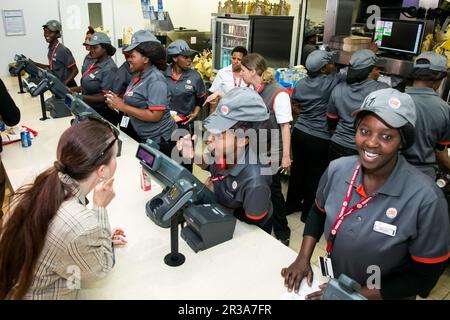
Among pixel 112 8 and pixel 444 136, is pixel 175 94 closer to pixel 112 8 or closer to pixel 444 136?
pixel 444 136

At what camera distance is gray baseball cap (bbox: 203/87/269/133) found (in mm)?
1859

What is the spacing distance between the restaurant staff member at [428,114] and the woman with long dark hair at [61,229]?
6.77 feet

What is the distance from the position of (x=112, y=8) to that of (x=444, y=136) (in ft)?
20.5

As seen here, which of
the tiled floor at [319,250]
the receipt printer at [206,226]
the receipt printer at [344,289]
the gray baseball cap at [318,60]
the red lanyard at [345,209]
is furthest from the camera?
the gray baseball cap at [318,60]

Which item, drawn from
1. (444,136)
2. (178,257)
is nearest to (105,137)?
(178,257)

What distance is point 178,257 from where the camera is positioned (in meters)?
1.76

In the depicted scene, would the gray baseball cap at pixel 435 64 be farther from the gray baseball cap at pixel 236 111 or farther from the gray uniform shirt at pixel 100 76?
the gray uniform shirt at pixel 100 76

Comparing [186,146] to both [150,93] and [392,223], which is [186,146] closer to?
[150,93]

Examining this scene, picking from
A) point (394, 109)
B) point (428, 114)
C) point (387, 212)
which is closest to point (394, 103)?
point (394, 109)

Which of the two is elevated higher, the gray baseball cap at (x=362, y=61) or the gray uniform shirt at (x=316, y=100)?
the gray baseball cap at (x=362, y=61)

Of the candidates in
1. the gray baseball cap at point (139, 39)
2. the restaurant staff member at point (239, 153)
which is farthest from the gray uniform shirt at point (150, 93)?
the restaurant staff member at point (239, 153)

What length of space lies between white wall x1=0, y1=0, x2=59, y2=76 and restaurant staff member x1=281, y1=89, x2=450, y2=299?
21.4 feet

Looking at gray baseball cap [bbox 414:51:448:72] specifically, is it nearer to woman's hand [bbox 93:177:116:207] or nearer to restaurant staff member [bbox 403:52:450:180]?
restaurant staff member [bbox 403:52:450:180]

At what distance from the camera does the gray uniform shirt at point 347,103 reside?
3.01 meters
